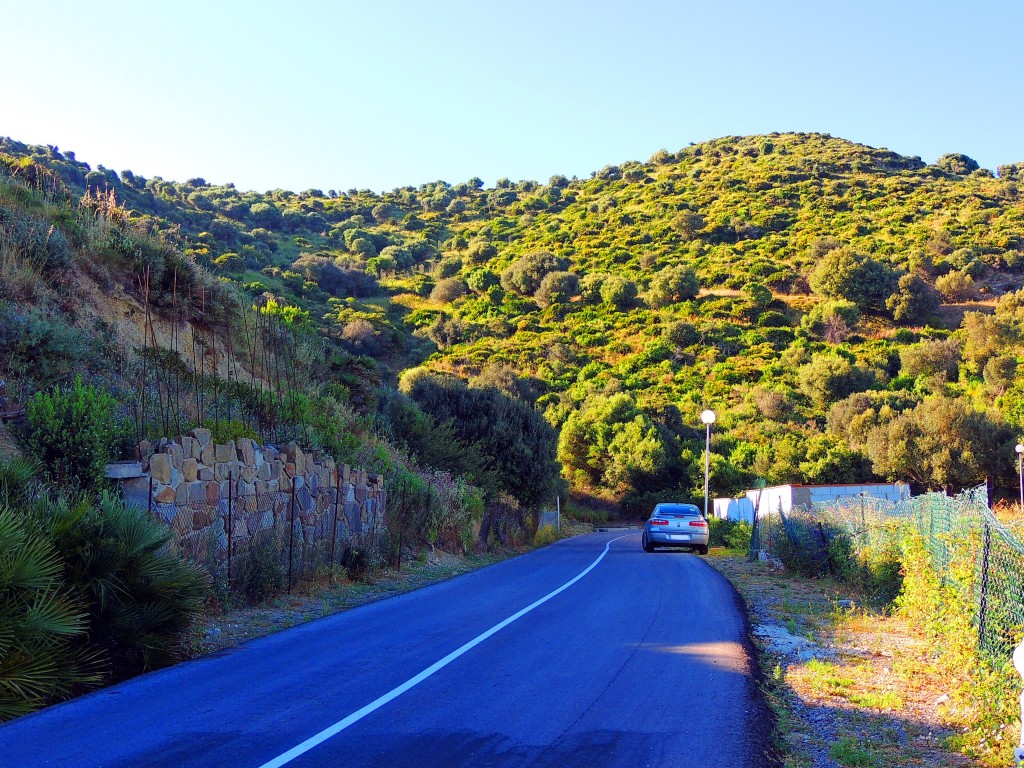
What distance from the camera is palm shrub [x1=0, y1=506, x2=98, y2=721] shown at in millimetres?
6648

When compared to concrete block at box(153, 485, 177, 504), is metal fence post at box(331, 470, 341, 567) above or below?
below

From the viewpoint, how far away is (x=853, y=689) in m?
7.63

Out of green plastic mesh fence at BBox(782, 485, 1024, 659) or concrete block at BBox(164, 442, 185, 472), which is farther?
concrete block at BBox(164, 442, 185, 472)

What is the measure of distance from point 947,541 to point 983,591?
195cm

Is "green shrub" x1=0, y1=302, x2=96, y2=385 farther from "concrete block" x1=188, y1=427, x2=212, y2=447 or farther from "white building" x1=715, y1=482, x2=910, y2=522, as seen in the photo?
"white building" x1=715, y1=482, x2=910, y2=522

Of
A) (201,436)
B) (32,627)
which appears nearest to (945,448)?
(201,436)

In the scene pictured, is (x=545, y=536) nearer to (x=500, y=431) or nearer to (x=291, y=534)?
(x=500, y=431)

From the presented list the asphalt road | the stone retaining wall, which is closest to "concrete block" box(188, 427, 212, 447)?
the stone retaining wall

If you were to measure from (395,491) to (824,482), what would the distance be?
2947cm

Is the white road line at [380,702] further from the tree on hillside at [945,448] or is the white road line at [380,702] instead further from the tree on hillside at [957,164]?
the tree on hillside at [957,164]

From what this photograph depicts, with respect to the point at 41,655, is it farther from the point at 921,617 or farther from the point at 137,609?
the point at 921,617

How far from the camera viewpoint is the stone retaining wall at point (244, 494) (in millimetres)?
11164

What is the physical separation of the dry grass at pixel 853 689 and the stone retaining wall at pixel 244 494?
7.47 meters

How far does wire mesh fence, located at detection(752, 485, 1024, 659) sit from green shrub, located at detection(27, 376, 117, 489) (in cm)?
939
